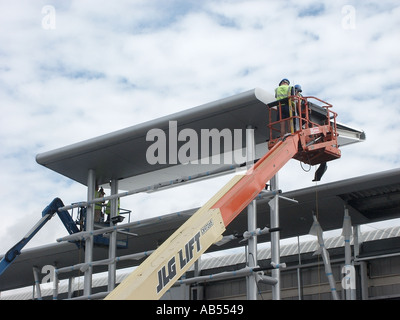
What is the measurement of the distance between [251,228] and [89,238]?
274 inches

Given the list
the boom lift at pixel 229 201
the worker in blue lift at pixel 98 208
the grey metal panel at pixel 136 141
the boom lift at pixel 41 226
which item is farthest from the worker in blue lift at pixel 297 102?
the boom lift at pixel 41 226

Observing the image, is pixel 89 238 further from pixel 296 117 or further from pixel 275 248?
pixel 296 117

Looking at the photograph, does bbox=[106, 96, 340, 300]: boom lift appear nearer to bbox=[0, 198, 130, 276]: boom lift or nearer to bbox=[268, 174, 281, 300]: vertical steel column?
bbox=[268, 174, 281, 300]: vertical steel column

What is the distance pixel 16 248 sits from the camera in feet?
83.3

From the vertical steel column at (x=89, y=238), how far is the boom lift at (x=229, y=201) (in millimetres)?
7933

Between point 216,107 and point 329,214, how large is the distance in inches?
242

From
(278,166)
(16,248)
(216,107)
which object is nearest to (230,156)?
(216,107)

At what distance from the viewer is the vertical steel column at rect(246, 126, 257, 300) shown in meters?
19.0

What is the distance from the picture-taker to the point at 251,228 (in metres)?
19.9

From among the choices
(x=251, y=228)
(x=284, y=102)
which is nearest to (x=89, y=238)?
(x=251, y=228)

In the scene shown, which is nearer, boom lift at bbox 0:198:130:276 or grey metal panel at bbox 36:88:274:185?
grey metal panel at bbox 36:88:274:185

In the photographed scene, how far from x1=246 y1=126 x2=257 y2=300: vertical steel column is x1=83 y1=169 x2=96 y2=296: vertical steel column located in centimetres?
666

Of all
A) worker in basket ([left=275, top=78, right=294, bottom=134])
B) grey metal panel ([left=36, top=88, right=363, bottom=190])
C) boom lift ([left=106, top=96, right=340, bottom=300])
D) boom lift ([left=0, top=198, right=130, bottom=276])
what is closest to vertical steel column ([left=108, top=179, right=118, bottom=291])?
boom lift ([left=0, top=198, right=130, bottom=276])
